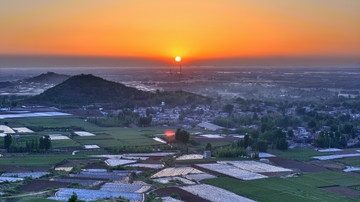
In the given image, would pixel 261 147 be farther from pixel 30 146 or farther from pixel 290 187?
pixel 30 146

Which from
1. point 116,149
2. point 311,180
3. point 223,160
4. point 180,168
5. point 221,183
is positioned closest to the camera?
point 221,183

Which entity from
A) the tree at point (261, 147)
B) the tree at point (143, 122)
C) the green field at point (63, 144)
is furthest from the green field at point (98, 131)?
the tree at point (261, 147)

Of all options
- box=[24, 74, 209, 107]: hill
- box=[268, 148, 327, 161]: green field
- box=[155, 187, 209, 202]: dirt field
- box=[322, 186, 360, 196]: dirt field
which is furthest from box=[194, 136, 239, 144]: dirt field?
box=[24, 74, 209, 107]: hill

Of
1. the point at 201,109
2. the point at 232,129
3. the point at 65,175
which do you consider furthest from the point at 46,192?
the point at 201,109

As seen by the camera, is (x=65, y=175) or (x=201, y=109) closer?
(x=65, y=175)

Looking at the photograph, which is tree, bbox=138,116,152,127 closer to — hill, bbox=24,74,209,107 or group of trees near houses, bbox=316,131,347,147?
hill, bbox=24,74,209,107

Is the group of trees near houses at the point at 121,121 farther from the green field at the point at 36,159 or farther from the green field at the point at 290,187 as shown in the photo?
the green field at the point at 290,187

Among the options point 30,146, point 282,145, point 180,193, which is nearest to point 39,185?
point 180,193

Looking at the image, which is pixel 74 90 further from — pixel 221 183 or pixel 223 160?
pixel 221 183
